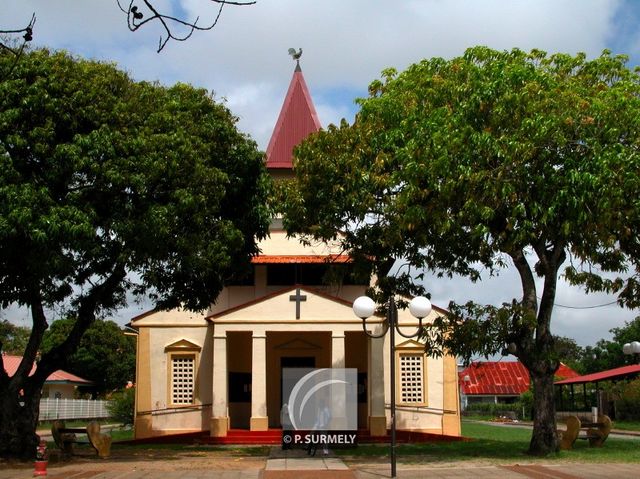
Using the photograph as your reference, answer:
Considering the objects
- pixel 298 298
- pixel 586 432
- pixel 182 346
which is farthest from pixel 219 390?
pixel 586 432

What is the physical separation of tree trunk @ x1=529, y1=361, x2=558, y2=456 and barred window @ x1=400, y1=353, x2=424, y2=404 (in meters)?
8.31

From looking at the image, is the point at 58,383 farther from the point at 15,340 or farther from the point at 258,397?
the point at 258,397

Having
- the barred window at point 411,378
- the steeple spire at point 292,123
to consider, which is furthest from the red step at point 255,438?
the steeple spire at point 292,123

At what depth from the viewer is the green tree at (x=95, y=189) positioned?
51.3 feet

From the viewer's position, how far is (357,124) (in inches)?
747

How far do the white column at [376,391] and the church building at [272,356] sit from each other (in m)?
0.03

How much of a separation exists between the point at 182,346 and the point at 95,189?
12217mm

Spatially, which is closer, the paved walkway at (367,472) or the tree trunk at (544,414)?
the paved walkway at (367,472)

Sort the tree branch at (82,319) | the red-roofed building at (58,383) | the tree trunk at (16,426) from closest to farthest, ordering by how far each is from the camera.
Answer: the tree trunk at (16,426) < the tree branch at (82,319) < the red-roofed building at (58,383)

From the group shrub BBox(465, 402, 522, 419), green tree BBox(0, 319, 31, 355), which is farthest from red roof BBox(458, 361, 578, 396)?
green tree BBox(0, 319, 31, 355)

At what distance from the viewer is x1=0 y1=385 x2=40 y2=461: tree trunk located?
17.8m

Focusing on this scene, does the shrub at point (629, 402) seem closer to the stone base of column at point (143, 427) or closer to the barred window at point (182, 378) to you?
the barred window at point (182, 378)

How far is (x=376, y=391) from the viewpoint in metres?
24.9

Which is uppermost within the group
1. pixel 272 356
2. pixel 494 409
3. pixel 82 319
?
pixel 82 319
